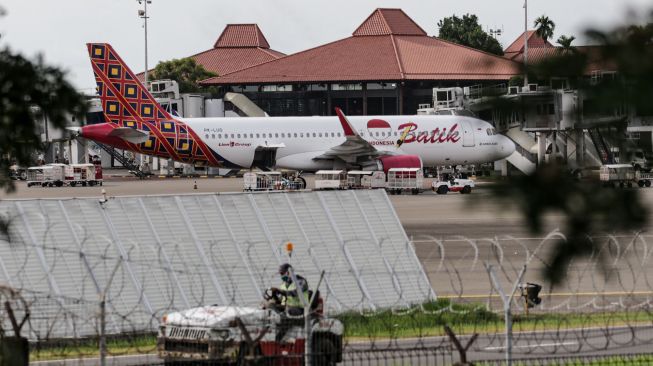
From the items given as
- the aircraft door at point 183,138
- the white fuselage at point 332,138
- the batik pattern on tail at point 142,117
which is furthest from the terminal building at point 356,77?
the aircraft door at point 183,138

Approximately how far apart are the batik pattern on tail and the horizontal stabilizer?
263 millimetres

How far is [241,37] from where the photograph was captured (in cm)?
16000

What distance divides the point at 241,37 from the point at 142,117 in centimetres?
10407

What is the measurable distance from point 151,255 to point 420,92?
320ft

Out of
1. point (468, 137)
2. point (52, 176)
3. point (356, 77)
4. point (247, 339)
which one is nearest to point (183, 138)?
point (52, 176)

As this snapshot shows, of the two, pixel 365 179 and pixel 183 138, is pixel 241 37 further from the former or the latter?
pixel 365 179

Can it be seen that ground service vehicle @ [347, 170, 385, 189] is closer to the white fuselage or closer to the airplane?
the airplane

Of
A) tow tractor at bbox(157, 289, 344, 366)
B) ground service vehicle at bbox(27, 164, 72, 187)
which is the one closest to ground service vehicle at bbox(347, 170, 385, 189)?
ground service vehicle at bbox(27, 164, 72, 187)

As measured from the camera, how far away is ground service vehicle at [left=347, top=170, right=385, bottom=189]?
54.6 metres

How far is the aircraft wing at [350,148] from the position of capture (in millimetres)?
56406

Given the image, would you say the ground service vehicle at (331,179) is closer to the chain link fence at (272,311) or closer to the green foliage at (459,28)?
the chain link fence at (272,311)

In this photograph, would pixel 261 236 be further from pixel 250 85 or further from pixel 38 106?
pixel 250 85

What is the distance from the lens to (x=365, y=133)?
58.2m

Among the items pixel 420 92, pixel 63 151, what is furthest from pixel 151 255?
pixel 420 92
